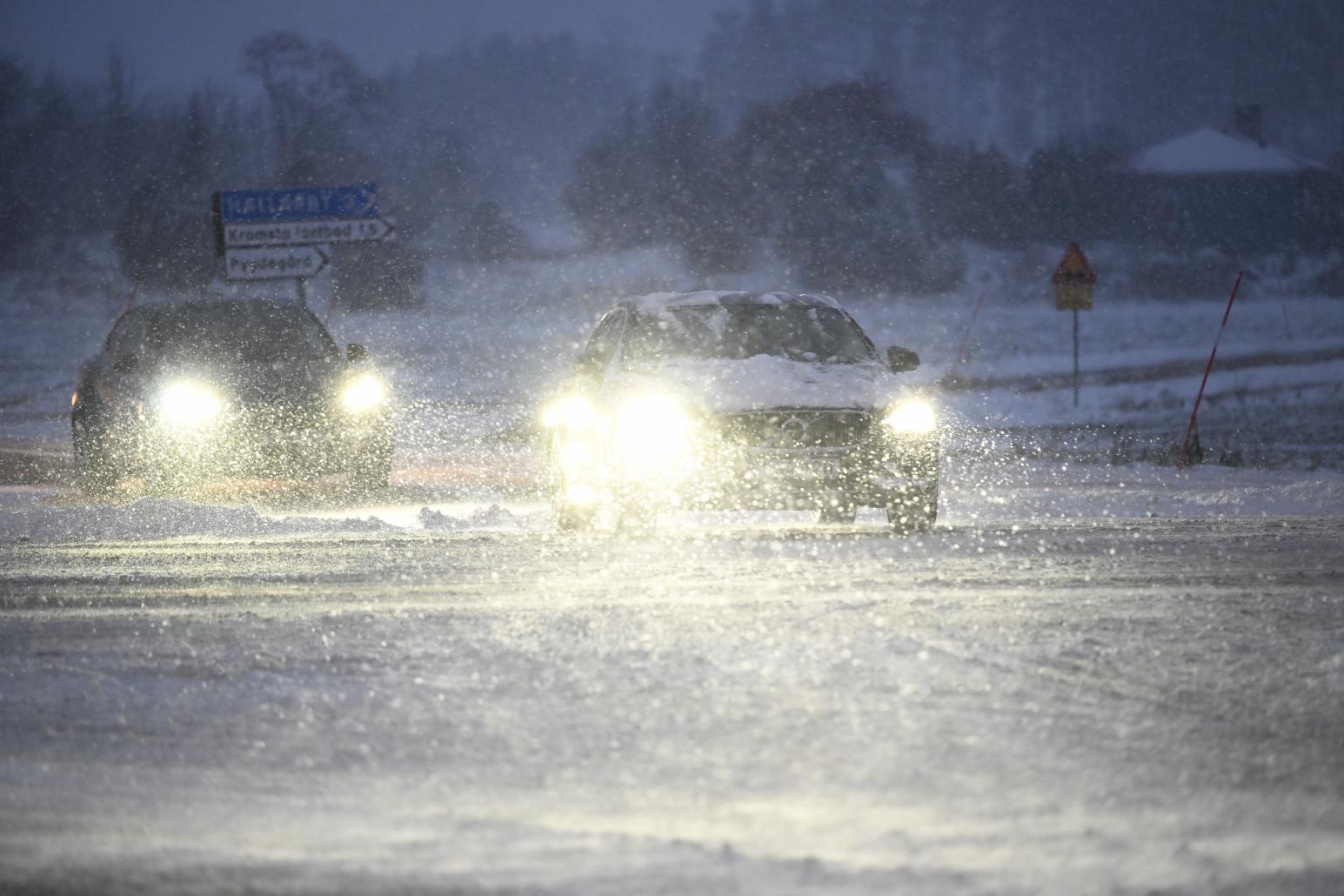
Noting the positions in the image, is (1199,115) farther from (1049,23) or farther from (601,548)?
(601,548)

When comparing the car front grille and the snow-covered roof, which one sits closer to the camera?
the car front grille

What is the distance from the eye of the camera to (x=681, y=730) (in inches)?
216

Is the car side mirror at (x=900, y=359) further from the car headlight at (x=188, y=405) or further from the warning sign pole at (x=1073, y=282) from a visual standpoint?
the warning sign pole at (x=1073, y=282)

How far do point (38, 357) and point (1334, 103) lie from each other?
74.5 metres

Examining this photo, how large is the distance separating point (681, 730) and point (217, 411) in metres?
11.0

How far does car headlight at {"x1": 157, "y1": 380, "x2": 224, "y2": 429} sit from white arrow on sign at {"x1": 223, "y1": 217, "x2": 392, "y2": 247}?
15676 millimetres

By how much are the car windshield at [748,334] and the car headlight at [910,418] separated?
840mm

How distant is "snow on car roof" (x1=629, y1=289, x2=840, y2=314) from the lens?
13.6m

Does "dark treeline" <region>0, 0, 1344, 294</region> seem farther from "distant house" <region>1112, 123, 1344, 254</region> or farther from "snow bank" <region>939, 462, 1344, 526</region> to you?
"snow bank" <region>939, 462, 1344, 526</region>

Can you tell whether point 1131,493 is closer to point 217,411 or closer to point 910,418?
point 910,418

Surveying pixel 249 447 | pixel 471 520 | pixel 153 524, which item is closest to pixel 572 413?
→ pixel 471 520

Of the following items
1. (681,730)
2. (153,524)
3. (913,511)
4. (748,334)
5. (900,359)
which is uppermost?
(748,334)

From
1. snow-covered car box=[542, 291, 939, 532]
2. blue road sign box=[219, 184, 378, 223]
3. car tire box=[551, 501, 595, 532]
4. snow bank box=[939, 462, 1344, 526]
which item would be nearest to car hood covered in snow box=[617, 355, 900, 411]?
snow-covered car box=[542, 291, 939, 532]

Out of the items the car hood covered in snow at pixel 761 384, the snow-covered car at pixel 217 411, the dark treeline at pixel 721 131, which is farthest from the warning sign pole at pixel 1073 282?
the dark treeline at pixel 721 131
